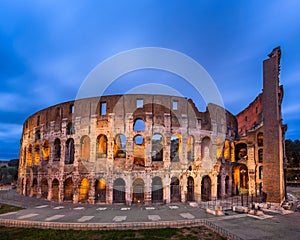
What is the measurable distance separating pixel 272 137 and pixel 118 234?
54.0ft

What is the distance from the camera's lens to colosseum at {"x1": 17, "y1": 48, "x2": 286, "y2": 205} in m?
21.1

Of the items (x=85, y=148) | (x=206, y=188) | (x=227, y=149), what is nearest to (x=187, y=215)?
(x=206, y=188)

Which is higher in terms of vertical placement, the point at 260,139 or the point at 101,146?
the point at 260,139

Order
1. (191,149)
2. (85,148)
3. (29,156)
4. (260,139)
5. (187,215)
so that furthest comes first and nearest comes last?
(29,156) < (260,139) < (85,148) < (191,149) < (187,215)

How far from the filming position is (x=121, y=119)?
863 inches

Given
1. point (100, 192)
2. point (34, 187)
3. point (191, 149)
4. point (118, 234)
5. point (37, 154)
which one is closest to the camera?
point (118, 234)

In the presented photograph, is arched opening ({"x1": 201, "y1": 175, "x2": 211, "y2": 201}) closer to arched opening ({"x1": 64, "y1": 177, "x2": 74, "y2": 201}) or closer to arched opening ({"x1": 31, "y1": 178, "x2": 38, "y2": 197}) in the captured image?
arched opening ({"x1": 64, "y1": 177, "x2": 74, "y2": 201})

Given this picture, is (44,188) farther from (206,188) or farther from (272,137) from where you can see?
(272,137)

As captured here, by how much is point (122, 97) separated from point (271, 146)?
571 inches

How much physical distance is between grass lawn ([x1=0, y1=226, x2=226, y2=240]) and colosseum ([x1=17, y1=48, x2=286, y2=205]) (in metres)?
8.31

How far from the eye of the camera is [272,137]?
69.5 feet

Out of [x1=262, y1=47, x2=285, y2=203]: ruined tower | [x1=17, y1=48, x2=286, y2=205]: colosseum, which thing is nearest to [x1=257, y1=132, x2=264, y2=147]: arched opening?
[x1=17, y1=48, x2=286, y2=205]: colosseum

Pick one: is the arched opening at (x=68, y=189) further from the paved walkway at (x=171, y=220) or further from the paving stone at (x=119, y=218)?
the paving stone at (x=119, y=218)

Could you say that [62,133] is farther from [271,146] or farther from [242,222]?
[271,146]
